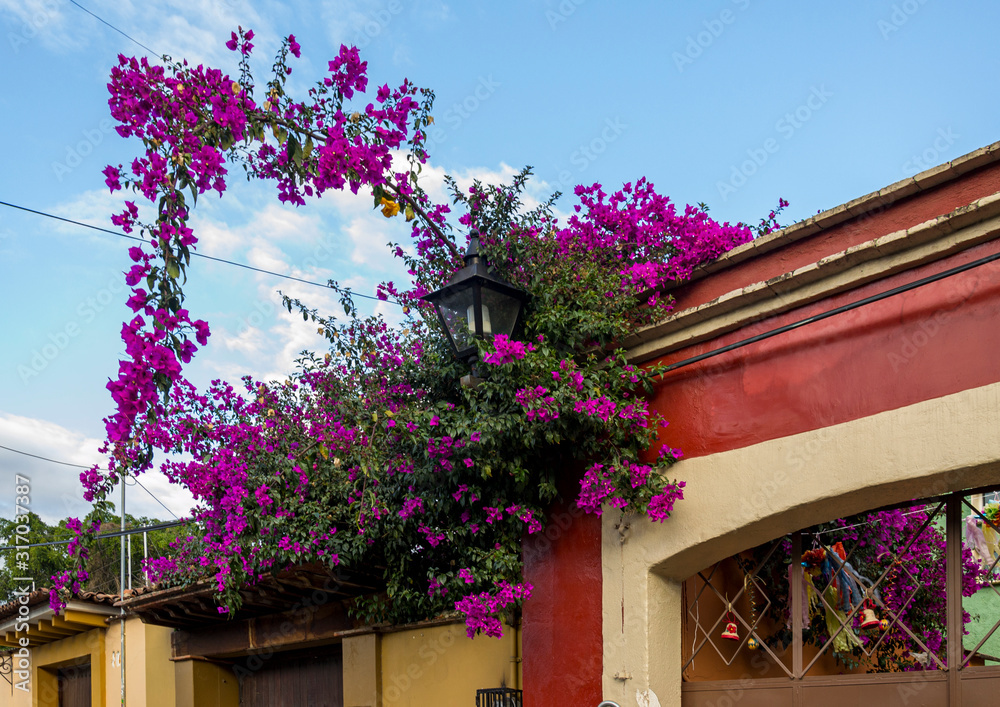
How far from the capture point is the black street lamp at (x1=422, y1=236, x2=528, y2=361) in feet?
15.2

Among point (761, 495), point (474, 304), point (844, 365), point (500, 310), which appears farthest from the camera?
point (500, 310)

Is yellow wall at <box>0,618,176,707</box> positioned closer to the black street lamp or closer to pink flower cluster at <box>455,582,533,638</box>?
pink flower cluster at <box>455,582,533,638</box>

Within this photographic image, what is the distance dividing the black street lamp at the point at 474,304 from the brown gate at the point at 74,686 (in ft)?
27.2

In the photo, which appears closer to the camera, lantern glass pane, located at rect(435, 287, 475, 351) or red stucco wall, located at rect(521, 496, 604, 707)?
lantern glass pane, located at rect(435, 287, 475, 351)

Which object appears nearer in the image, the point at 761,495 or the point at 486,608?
the point at 761,495

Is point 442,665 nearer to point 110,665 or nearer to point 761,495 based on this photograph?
point 761,495

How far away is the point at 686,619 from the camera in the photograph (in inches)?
209

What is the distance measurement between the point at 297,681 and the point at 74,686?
192 inches

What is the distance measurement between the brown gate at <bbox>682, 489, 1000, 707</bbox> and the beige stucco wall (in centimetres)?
40

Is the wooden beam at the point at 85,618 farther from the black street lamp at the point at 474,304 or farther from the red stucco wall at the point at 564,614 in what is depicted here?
the black street lamp at the point at 474,304

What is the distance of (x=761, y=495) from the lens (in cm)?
427

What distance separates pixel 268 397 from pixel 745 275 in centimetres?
345

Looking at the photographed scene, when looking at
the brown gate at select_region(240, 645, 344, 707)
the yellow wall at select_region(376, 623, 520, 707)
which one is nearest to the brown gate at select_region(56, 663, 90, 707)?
the brown gate at select_region(240, 645, 344, 707)

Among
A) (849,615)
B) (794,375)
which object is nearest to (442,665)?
(849,615)
